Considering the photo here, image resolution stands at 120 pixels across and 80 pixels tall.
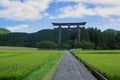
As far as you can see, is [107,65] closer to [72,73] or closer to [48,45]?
[72,73]

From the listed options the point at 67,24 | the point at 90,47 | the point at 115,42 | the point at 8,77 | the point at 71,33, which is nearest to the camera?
the point at 8,77

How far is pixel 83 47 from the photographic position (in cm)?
15975

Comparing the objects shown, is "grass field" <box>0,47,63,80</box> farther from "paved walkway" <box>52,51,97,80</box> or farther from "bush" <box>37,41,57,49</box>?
"bush" <box>37,41,57,49</box>

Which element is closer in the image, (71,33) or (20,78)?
(20,78)

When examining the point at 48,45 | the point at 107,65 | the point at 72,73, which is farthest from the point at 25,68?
the point at 48,45

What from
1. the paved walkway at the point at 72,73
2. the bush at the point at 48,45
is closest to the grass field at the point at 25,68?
the paved walkway at the point at 72,73

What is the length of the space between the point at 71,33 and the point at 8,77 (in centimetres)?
17778

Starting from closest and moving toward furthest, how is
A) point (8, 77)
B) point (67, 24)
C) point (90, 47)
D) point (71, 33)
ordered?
point (8, 77), point (67, 24), point (90, 47), point (71, 33)

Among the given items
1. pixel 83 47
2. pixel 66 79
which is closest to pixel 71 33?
Answer: pixel 83 47

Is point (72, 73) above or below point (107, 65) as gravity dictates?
below

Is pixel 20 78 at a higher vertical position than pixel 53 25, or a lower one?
lower

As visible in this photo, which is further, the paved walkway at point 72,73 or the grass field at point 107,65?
the paved walkway at point 72,73

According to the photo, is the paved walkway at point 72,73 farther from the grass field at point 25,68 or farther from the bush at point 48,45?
the bush at point 48,45

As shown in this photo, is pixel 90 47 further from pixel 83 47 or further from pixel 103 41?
pixel 103 41
